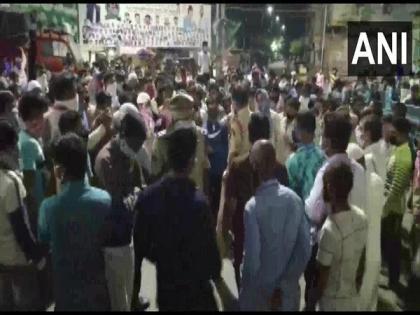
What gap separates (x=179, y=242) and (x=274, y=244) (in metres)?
0.65

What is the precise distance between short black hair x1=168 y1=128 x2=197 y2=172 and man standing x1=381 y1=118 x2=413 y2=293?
285cm

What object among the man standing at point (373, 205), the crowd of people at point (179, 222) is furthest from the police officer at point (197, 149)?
the man standing at point (373, 205)

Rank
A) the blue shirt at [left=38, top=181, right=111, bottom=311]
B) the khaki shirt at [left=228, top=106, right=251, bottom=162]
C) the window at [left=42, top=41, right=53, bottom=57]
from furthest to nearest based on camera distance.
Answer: the window at [left=42, top=41, right=53, bottom=57] → the khaki shirt at [left=228, top=106, right=251, bottom=162] → the blue shirt at [left=38, top=181, right=111, bottom=311]

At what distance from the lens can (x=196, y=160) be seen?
20.0ft

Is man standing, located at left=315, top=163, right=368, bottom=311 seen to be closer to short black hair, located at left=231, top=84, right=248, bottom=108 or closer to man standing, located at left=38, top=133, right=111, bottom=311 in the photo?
man standing, located at left=38, top=133, right=111, bottom=311

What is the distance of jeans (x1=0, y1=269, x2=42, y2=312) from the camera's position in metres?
3.95

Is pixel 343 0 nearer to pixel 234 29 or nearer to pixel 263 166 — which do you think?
pixel 263 166

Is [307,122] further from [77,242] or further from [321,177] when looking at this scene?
[77,242]

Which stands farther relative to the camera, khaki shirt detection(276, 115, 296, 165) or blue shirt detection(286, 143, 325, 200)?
khaki shirt detection(276, 115, 296, 165)

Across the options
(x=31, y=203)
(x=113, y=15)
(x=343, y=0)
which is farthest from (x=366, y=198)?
(x=113, y=15)

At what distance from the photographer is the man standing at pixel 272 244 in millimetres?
3762

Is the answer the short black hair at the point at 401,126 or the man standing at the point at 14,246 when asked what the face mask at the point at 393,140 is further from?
the man standing at the point at 14,246

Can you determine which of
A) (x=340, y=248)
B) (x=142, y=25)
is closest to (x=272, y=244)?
(x=340, y=248)

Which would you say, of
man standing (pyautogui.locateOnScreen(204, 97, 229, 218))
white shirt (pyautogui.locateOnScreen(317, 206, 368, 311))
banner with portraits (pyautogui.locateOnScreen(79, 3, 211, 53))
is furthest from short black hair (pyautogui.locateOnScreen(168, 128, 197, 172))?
banner with portraits (pyautogui.locateOnScreen(79, 3, 211, 53))
